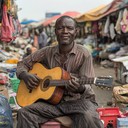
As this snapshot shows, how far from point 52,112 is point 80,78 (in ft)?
1.59

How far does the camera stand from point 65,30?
144 inches

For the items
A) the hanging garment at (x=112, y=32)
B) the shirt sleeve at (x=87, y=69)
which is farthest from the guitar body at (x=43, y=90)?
the hanging garment at (x=112, y=32)

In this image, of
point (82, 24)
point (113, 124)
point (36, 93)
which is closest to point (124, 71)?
point (113, 124)

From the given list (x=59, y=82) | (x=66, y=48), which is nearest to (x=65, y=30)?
(x=66, y=48)

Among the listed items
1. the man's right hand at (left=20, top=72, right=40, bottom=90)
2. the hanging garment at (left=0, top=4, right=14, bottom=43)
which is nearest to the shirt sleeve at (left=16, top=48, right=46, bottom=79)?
the man's right hand at (left=20, top=72, right=40, bottom=90)

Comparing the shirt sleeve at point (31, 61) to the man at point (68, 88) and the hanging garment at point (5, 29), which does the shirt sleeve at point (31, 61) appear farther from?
the hanging garment at point (5, 29)

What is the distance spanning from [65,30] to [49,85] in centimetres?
63

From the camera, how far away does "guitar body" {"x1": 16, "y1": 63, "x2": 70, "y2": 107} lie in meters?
3.50

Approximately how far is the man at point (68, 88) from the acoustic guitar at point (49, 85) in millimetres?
68

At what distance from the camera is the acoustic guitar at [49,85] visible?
11.0ft

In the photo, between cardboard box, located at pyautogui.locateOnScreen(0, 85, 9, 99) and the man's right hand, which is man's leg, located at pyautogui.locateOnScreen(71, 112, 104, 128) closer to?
the man's right hand

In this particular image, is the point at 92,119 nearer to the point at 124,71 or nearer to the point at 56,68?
the point at 56,68

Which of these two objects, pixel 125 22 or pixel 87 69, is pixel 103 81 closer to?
pixel 87 69

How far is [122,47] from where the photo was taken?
519 inches
